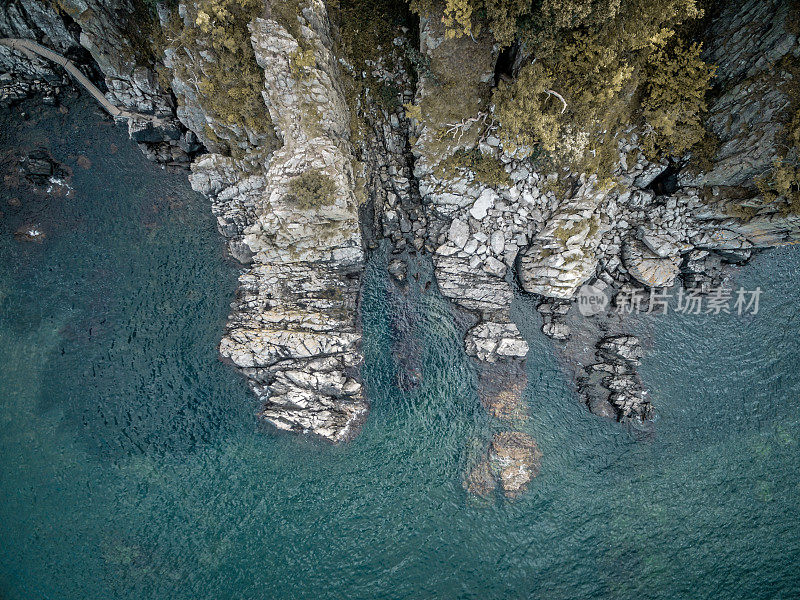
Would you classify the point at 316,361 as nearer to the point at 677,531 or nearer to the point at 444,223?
the point at 444,223

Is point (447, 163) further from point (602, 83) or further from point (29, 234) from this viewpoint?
point (29, 234)

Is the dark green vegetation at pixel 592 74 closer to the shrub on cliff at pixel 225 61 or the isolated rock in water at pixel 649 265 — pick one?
the isolated rock in water at pixel 649 265

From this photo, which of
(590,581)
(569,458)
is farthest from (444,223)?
(590,581)

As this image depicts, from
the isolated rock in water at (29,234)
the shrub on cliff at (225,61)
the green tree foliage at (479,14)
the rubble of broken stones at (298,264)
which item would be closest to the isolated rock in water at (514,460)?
the rubble of broken stones at (298,264)

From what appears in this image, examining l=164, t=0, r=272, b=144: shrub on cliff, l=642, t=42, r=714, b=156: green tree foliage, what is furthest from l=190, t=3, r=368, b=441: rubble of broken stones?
l=642, t=42, r=714, b=156: green tree foliage

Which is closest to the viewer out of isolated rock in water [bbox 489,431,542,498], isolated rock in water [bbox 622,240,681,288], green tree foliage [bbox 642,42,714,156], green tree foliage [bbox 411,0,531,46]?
green tree foliage [bbox 411,0,531,46]

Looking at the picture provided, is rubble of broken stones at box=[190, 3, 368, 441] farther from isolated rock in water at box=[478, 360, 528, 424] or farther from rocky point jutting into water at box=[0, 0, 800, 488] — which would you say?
isolated rock in water at box=[478, 360, 528, 424]
